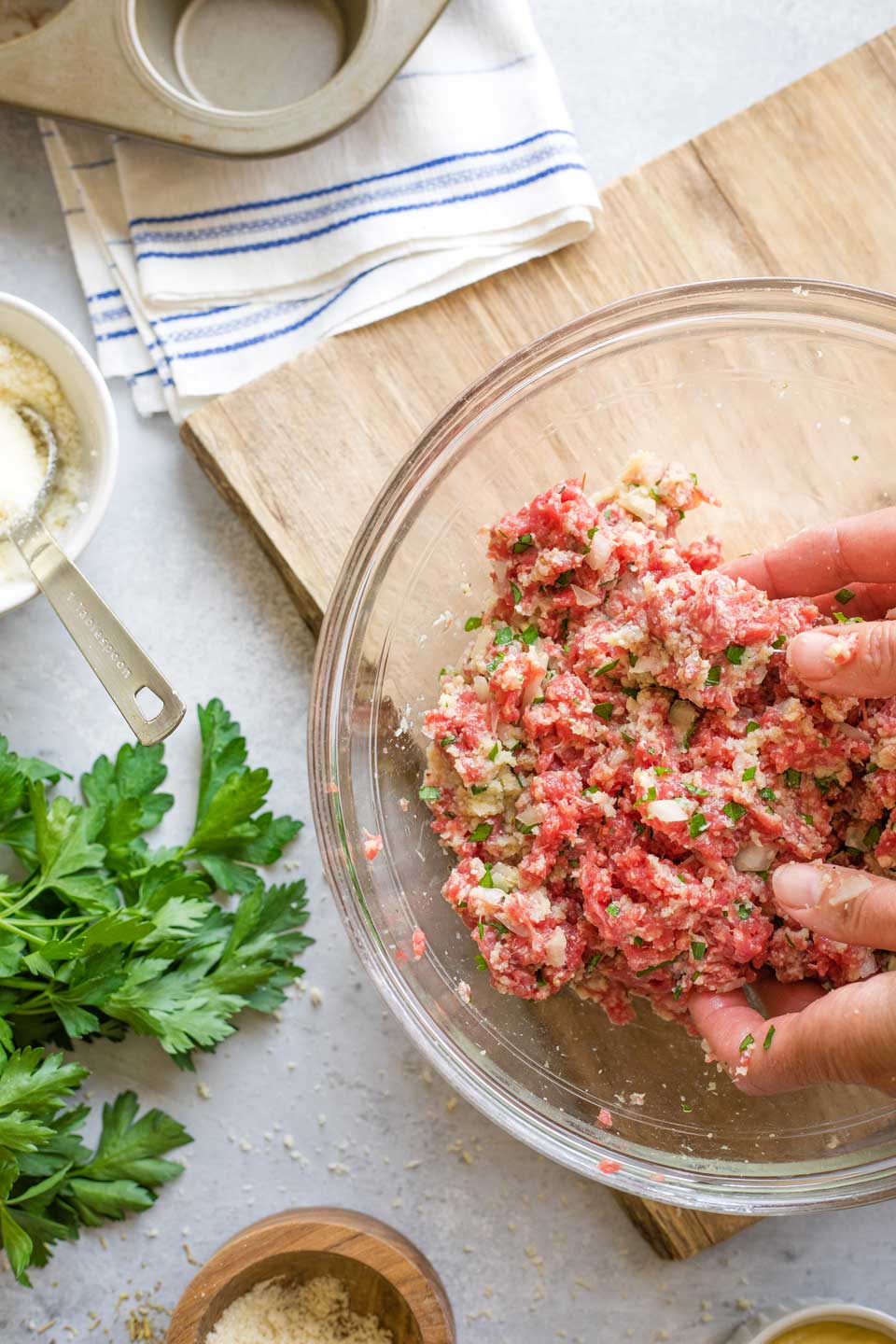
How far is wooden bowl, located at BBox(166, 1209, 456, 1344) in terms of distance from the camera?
2.02m

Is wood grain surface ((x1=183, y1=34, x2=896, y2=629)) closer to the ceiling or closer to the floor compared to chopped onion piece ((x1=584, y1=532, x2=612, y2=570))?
closer to the ceiling

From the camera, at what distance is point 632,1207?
216cm

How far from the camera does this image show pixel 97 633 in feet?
6.67

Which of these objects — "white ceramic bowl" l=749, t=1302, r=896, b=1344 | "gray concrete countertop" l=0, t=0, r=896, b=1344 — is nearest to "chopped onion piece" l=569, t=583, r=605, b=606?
"gray concrete countertop" l=0, t=0, r=896, b=1344

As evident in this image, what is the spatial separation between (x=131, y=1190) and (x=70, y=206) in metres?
1.97

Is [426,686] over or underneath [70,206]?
underneath

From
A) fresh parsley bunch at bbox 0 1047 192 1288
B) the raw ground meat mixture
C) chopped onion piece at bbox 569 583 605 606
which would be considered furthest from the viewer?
fresh parsley bunch at bbox 0 1047 192 1288

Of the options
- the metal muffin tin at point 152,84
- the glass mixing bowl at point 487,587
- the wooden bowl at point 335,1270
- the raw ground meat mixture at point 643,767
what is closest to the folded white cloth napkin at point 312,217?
the metal muffin tin at point 152,84

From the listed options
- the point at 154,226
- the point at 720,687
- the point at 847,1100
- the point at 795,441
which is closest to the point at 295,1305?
the point at 847,1100

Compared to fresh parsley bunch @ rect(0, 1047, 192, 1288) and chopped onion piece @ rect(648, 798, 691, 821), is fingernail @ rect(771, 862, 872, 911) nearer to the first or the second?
chopped onion piece @ rect(648, 798, 691, 821)

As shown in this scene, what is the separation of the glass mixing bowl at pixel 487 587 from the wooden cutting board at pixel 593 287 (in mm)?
181

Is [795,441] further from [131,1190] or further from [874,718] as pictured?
[131,1190]

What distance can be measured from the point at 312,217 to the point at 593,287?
1.93 ft

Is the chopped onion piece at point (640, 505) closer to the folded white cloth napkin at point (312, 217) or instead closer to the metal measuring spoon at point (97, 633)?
the folded white cloth napkin at point (312, 217)
